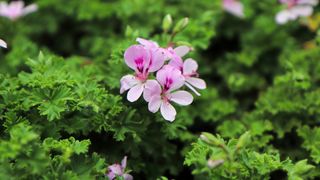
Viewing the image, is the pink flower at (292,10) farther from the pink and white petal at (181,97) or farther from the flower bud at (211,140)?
the flower bud at (211,140)

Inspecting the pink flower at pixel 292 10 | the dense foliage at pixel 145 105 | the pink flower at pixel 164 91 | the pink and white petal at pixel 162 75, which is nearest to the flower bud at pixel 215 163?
the dense foliage at pixel 145 105

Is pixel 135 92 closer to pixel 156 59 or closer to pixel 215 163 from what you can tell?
pixel 156 59

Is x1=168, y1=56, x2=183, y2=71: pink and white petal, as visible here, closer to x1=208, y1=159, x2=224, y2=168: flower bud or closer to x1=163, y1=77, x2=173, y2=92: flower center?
x1=163, y1=77, x2=173, y2=92: flower center

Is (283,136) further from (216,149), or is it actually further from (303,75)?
(216,149)

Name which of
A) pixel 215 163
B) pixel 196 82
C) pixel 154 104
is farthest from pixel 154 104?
pixel 215 163

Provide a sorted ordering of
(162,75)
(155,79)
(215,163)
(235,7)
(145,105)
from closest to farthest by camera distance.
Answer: (215,163) → (162,75) → (155,79) → (145,105) → (235,7)

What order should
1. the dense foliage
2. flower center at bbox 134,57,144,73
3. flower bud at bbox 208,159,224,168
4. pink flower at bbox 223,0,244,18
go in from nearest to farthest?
1. flower bud at bbox 208,159,224,168
2. the dense foliage
3. flower center at bbox 134,57,144,73
4. pink flower at bbox 223,0,244,18

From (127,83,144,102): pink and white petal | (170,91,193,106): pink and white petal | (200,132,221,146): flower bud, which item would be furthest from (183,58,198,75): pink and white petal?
(200,132,221,146): flower bud

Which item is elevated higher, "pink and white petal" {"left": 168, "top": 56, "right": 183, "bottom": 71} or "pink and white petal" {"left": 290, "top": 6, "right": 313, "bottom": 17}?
"pink and white petal" {"left": 290, "top": 6, "right": 313, "bottom": 17}
